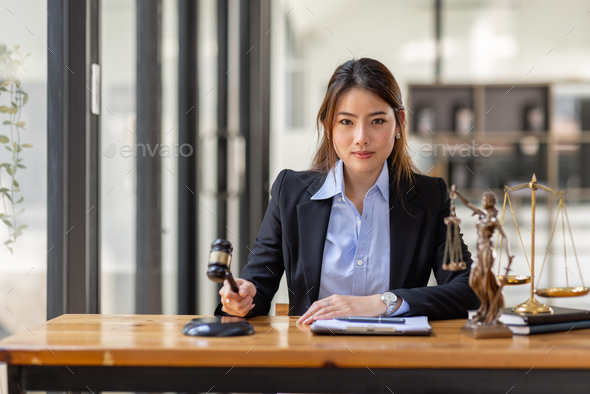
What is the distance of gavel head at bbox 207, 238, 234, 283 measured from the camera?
1137mm

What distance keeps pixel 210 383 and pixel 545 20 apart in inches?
207

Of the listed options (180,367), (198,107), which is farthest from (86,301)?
(198,107)

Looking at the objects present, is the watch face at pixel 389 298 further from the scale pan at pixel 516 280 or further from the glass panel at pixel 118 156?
the glass panel at pixel 118 156

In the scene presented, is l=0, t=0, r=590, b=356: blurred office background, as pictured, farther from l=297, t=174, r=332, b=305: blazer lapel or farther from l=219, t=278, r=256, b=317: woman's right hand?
l=219, t=278, r=256, b=317: woman's right hand

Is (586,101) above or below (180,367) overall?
above

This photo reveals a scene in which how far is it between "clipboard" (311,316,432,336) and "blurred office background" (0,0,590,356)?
38 centimetres

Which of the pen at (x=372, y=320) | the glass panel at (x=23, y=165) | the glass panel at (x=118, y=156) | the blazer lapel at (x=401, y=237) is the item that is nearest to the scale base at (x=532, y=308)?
the pen at (x=372, y=320)

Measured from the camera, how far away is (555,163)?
518 centimetres

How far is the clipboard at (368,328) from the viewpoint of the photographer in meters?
1.09

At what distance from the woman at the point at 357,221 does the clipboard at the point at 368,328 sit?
1.40 ft

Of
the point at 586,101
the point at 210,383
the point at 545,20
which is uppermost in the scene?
the point at 545,20

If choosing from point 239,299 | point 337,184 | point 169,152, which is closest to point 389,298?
point 239,299

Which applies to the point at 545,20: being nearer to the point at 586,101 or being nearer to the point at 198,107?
the point at 586,101

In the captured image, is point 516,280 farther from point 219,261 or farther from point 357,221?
point 219,261
